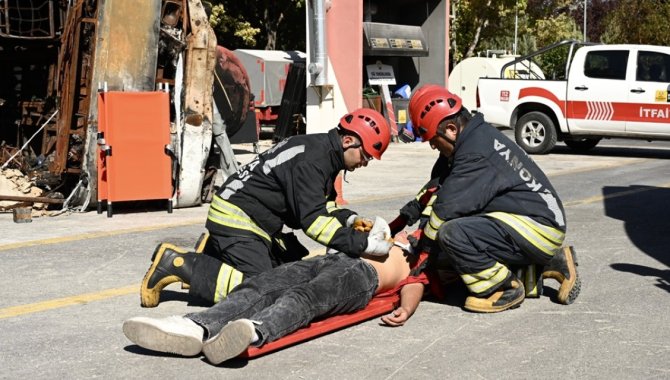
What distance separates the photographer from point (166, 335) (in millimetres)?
5277

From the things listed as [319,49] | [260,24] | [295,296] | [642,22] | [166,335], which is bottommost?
[166,335]

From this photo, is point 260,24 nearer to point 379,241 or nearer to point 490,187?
point 490,187

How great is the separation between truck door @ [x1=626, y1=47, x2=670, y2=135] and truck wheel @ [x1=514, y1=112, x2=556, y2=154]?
4.71ft

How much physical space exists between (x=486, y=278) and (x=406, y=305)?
0.54 meters

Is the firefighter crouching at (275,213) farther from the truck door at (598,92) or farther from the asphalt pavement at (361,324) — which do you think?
the truck door at (598,92)

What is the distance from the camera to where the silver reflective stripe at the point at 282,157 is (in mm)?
6289

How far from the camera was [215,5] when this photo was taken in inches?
1303

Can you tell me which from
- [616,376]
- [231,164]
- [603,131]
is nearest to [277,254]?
[616,376]

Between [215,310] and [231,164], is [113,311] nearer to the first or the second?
[215,310]

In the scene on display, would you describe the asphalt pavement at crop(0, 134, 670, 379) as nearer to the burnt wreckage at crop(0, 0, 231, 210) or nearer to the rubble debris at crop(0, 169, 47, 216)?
the rubble debris at crop(0, 169, 47, 216)

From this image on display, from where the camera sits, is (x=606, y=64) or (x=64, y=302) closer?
(x=64, y=302)

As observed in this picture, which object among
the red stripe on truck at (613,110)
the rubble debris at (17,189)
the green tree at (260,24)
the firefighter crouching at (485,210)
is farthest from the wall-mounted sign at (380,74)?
the firefighter crouching at (485,210)

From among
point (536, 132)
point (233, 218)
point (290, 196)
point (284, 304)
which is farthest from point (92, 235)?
point (536, 132)

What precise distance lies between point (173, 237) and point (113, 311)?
10.1 feet
